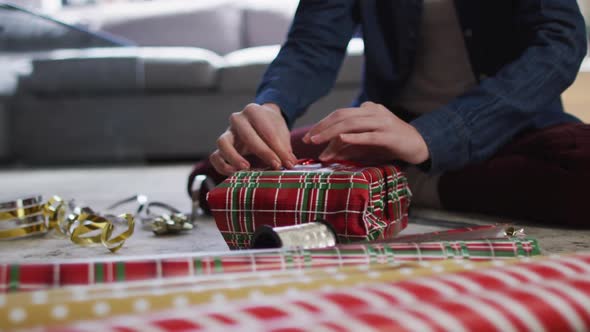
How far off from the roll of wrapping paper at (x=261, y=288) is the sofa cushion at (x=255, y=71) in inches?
74.3

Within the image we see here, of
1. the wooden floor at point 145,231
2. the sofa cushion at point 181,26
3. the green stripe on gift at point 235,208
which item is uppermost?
the sofa cushion at point 181,26

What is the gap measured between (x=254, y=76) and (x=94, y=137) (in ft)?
2.23

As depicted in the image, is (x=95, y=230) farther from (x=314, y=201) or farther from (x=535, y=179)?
(x=535, y=179)

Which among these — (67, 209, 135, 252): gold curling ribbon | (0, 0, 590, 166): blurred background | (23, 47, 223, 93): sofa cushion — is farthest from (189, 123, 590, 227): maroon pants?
(23, 47, 223, 93): sofa cushion

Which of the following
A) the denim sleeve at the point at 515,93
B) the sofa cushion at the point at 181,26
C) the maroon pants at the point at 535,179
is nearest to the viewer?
the denim sleeve at the point at 515,93

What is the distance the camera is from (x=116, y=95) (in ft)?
7.91

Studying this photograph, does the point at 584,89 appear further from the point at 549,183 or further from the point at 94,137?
the point at 94,137

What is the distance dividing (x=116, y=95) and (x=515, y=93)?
1.88m

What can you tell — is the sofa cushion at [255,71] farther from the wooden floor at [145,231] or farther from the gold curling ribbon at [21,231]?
the gold curling ribbon at [21,231]

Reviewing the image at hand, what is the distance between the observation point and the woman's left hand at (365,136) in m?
0.66

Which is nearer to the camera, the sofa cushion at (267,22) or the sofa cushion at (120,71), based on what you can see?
the sofa cushion at (120,71)

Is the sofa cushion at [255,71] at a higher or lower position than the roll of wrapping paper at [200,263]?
higher

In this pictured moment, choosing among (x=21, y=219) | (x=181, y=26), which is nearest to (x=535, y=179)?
(x=21, y=219)

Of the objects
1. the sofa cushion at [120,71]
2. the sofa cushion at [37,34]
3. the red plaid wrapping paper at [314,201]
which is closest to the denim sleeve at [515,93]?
the red plaid wrapping paper at [314,201]
